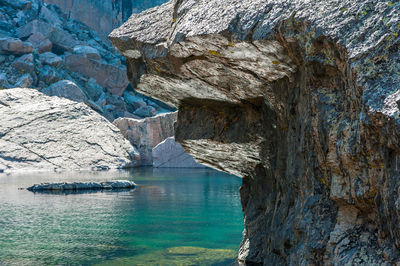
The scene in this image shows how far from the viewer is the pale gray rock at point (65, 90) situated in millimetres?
60969

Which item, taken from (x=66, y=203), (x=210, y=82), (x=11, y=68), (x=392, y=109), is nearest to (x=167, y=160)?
(x=66, y=203)

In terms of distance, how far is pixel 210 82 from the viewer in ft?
21.1

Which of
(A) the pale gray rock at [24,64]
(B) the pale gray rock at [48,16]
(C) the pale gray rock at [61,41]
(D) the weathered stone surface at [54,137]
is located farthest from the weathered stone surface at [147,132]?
(B) the pale gray rock at [48,16]

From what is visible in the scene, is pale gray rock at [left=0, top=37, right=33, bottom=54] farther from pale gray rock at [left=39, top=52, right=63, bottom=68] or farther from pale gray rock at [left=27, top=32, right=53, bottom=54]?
pale gray rock at [left=27, top=32, right=53, bottom=54]

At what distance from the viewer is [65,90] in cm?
6172

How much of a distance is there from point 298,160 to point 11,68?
66.1 m

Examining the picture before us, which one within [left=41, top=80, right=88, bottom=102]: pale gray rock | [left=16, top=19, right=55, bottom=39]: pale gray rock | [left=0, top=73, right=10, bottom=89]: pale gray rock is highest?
[left=16, top=19, right=55, bottom=39]: pale gray rock

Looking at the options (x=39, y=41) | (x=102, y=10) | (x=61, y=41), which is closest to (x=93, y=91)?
(x=61, y=41)

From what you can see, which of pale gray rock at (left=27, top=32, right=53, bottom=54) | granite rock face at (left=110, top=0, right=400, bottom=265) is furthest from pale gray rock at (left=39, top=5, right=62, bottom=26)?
granite rock face at (left=110, top=0, right=400, bottom=265)

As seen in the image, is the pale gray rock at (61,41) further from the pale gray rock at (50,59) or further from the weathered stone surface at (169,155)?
the weathered stone surface at (169,155)

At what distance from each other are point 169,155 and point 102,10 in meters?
55.9

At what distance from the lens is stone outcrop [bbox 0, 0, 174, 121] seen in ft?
211

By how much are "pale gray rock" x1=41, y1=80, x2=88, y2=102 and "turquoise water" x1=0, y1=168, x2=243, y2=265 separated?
39.8 m

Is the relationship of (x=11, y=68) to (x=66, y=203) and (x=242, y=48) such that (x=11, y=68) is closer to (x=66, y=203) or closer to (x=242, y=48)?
(x=66, y=203)
